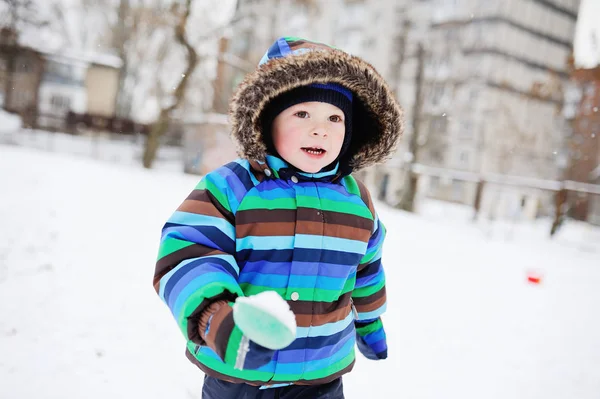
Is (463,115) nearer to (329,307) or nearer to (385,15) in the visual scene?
(385,15)

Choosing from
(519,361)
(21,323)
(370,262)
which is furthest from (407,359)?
(21,323)

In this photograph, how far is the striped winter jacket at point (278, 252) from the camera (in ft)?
3.69

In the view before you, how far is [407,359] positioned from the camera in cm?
327

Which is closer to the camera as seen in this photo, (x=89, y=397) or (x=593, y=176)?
(x=89, y=397)

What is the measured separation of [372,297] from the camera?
1.64 meters

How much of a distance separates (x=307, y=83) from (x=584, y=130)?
15.3 m

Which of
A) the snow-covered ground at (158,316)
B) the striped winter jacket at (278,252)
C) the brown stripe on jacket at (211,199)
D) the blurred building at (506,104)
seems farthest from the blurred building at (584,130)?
the brown stripe on jacket at (211,199)

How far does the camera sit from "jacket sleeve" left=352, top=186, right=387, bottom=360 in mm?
1620

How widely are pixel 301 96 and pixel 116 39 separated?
25.7m

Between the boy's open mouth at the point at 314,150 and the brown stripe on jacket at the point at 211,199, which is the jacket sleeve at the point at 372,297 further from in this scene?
the brown stripe on jacket at the point at 211,199

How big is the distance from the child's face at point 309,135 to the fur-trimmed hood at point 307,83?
0.27ft

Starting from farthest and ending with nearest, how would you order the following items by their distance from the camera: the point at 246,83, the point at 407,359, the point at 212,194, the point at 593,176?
the point at 593,176 < the point at 407,359 < the point at 246,83 < the point at 212,194

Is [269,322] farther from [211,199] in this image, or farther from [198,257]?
[211,199]

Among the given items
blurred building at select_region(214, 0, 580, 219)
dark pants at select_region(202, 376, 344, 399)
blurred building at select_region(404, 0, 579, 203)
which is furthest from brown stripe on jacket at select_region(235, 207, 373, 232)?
blurred building at select_region(404, 0, 579, 203)
